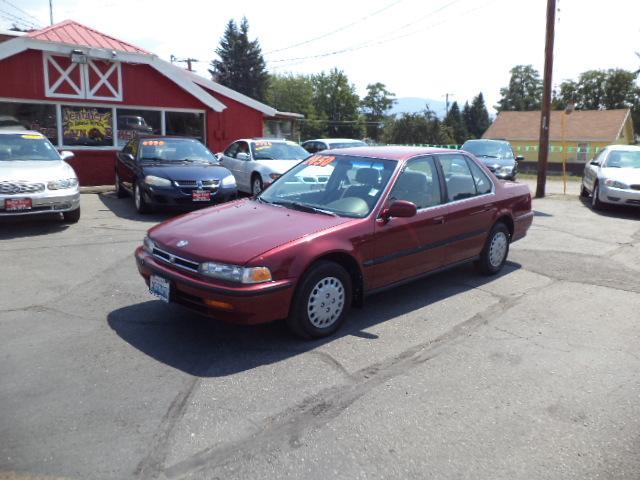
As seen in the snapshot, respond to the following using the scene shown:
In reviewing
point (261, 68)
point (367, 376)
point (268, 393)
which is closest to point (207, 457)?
point (268, 393)

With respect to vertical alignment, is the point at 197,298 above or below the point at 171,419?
above

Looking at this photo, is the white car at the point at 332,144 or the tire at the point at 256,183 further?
the white car at the point at 332,144

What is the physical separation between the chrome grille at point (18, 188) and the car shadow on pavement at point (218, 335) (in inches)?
154

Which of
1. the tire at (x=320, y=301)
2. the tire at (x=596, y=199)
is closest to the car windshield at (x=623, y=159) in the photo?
the tire at (x=596, y=199)

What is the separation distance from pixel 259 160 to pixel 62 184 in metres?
5.05

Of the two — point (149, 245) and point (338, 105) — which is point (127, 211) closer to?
point (149, 245)

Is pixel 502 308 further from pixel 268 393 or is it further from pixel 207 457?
pixel 207 457

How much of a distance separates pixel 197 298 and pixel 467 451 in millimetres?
2148

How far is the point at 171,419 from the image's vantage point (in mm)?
3248

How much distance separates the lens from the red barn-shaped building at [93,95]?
530 inches

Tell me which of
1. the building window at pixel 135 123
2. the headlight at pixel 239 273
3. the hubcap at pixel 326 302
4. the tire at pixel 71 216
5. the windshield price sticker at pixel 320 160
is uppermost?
the building window at pixel 135 123

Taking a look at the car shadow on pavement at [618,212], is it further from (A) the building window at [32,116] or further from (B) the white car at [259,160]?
(A) the building window at [32,116]

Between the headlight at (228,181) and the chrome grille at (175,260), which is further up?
the headlight at (228,181)

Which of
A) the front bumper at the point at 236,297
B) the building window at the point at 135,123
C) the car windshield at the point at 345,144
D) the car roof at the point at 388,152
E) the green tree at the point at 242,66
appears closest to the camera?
the front bumper at the point at 236,297
